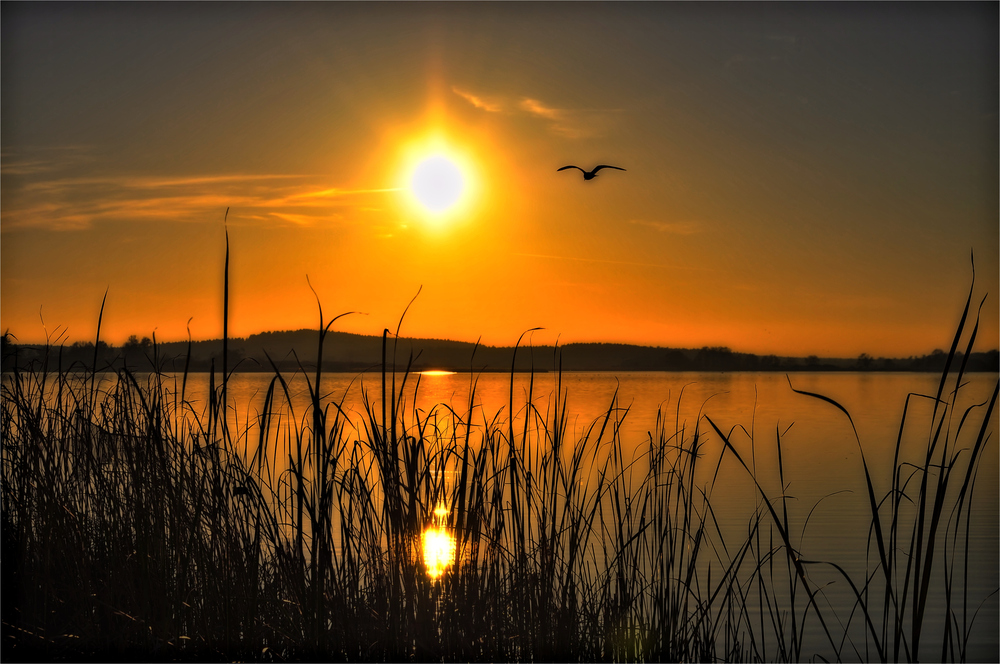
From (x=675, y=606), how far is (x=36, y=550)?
92.8 inches

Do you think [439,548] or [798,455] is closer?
[439,548]

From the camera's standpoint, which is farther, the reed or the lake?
the lake

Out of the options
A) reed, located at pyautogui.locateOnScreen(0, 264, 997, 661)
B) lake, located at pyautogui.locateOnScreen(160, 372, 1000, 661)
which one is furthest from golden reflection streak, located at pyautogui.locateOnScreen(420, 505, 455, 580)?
lake, located at pyautogui.locateOnScreen(160, 372, 1000, 661)

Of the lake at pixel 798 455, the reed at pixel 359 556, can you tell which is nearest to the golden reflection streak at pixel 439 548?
the reed at pixel 359 556

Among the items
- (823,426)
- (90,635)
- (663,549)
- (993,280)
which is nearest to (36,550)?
(90,635)

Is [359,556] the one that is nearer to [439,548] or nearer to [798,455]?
[439,548]

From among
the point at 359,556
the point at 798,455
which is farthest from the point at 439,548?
the point at 798,455

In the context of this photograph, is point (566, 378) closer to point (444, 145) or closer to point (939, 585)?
point (444, 145)

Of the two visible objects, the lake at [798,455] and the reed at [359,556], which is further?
the lake at [798,455]

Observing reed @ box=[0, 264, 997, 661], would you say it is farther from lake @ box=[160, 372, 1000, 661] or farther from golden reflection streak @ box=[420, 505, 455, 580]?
lake @ box=[160, 372, 1000, 661]

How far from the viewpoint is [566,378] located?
2.48 m

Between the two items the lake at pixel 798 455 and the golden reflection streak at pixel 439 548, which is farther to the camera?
the lake at pixel 798 455

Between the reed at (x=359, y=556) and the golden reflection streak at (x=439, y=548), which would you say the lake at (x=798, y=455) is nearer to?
the reed at (x=359, y=556)

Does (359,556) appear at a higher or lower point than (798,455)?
higher
